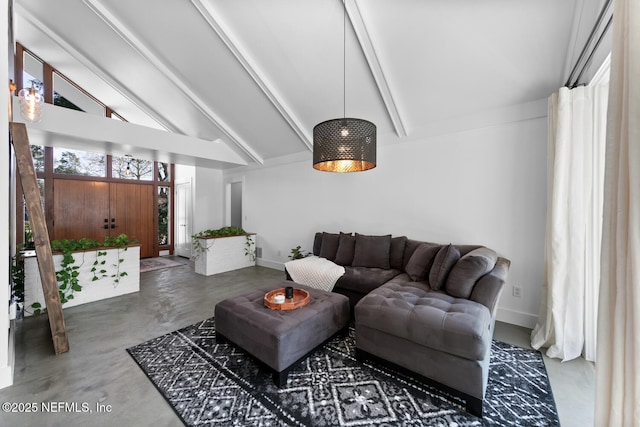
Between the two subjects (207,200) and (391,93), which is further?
(207,200)

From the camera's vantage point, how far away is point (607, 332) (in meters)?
1.12

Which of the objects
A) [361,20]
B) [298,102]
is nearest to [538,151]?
[361,20]

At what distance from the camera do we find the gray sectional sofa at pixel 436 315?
169cm

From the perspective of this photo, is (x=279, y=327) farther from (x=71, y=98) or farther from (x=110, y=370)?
(x=71, y=98)

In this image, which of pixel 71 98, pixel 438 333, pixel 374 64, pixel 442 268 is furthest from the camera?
pixel 71 98

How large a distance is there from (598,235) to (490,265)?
90cm

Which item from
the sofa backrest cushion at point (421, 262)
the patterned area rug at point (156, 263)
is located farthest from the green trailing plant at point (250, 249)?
Answer: the sofa backrest cushion at point (421, 262)

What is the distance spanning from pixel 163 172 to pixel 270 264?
14.3ft

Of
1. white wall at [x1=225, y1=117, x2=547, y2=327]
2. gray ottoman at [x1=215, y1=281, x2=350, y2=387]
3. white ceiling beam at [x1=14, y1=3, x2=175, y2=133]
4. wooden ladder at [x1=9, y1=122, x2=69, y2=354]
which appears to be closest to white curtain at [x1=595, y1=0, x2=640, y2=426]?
gray ottoman at [x1=215, y1=281, x2=350, y2=387]

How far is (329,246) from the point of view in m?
4.12

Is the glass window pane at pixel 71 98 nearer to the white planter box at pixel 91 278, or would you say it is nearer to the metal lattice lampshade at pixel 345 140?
the white planter box at pixel 91 278

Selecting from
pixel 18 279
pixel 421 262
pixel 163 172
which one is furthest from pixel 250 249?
pixel 421 262

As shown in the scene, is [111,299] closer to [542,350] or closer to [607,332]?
[607,332]

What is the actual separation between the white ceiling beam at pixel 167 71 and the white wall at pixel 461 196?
4.95 feet
